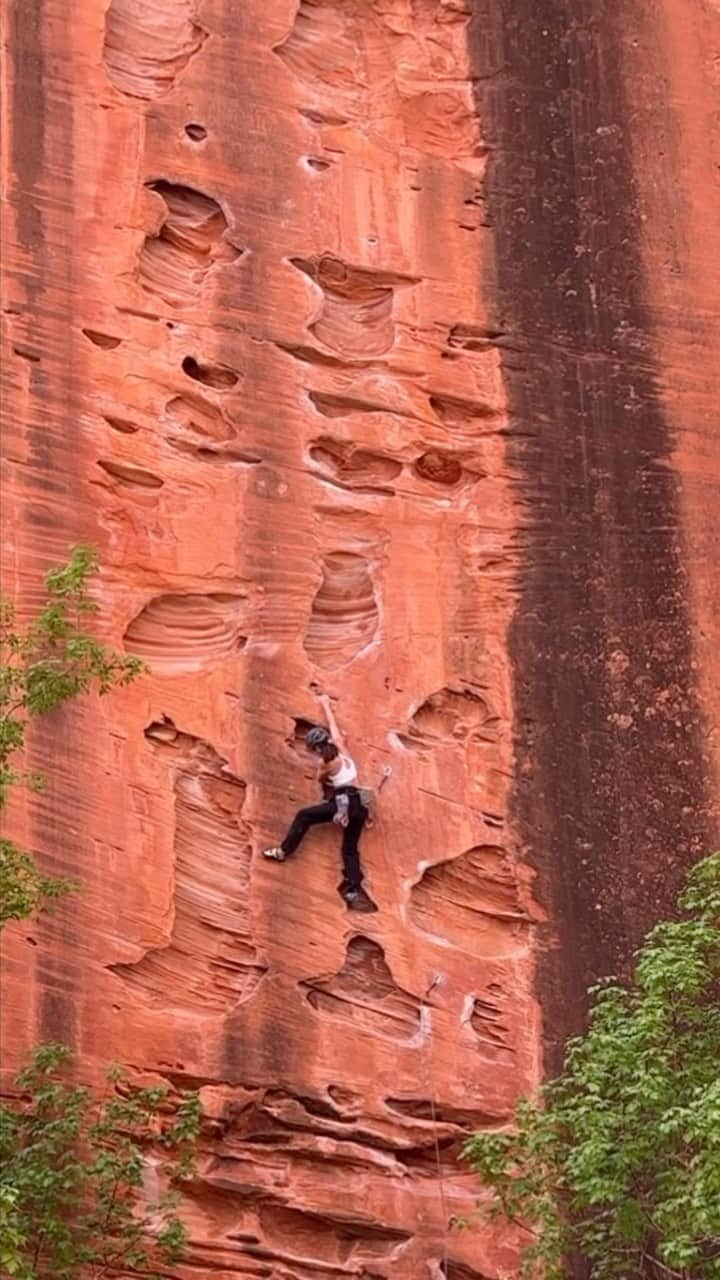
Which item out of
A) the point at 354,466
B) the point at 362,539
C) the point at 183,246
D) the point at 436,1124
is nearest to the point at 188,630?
the point at 362,539

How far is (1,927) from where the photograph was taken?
1407 cm

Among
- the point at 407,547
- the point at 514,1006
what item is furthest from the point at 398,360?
the point at 514,1006

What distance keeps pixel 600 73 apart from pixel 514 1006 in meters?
6.05

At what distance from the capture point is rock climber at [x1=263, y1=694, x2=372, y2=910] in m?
14.9

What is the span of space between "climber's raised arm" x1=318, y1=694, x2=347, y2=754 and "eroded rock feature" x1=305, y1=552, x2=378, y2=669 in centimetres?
26

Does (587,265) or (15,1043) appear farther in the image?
(587,265)

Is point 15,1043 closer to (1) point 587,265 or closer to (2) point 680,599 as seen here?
(2) point 680,599

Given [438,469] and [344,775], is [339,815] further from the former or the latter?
[438,469]

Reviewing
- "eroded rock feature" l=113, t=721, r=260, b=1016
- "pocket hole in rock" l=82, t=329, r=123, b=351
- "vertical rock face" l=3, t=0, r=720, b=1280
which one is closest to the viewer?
"vertical rock face" l=3, t=0, r=720, b=1280

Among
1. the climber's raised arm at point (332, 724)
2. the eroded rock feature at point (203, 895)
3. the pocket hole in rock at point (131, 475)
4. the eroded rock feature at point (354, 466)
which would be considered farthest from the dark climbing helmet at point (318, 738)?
the pocket hole in rock at point (131, 475)

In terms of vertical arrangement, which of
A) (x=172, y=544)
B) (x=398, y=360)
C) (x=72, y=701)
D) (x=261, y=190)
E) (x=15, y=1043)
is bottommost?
(x=15, y=1043)

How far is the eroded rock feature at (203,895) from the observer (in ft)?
48.1

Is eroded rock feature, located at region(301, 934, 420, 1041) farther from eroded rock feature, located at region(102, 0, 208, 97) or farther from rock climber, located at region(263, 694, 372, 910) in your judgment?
eroded rock feature, located at region(102, 0, 208, 97)

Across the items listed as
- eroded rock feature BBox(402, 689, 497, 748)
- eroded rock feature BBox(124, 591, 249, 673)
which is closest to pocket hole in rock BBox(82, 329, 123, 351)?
A: eroded rock feature BBox(124, 591, 249, 673)
